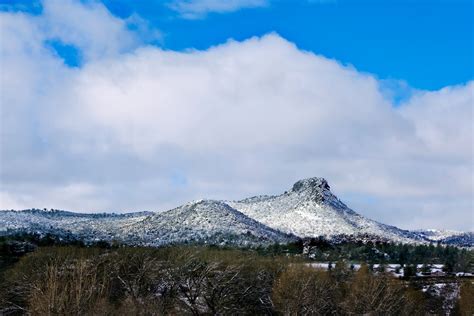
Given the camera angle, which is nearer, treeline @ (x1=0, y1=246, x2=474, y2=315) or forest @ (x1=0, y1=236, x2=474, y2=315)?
forest @ (x1=0, y1=236, x2=474, y2=315)

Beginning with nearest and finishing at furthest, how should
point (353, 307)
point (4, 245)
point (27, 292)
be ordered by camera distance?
1. point (27, 292)
2. point (353, 307)
3. point (4, 245)

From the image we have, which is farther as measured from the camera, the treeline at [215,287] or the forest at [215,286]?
the treeline at [215,287]

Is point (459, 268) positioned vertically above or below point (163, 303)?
above

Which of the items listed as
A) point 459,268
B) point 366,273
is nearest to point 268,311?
point 366,273

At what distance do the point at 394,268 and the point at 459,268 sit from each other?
21.0m

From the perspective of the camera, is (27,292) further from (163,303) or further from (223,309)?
(223,309)

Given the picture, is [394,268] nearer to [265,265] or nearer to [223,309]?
[265,265]

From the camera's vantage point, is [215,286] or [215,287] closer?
[215,287]

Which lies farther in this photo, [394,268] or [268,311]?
[394,268]

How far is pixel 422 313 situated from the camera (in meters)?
120

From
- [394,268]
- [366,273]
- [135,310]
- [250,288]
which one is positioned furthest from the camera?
[394,268]

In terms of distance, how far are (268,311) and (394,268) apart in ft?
266

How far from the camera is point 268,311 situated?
383ft

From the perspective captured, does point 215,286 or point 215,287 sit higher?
point 215,286
